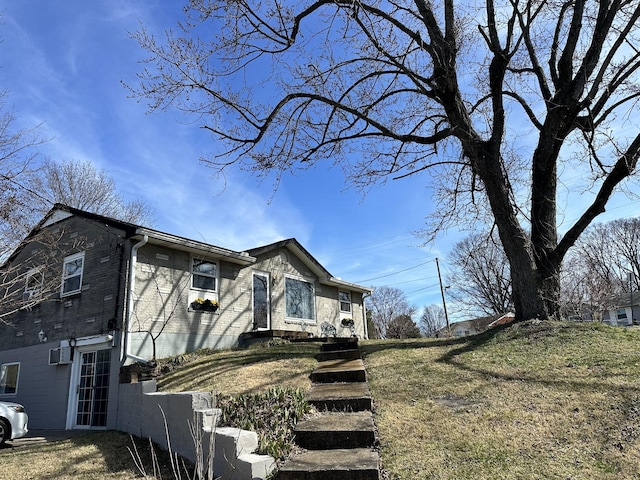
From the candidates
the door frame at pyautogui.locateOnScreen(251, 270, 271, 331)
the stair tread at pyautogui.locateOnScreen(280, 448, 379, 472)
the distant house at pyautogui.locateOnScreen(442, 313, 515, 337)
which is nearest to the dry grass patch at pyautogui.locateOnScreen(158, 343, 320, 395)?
the stair tread at pyautogui.locateOnScreen(280, 448, 379, 472)

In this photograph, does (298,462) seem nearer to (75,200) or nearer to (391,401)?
(391,401)

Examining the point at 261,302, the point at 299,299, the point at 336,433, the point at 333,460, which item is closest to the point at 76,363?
the point at 261,302

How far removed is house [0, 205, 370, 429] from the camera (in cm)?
1009

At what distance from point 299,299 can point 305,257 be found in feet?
5.31

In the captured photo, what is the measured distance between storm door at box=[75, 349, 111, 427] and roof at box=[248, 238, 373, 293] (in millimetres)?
5268

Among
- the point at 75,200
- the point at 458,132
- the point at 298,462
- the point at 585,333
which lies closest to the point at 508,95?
the point at 458,132

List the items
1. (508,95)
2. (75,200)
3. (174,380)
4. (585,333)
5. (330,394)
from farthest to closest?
1. (75,200)
2. (508,95)
3. (174,380)
4. (585,333)
5. (330,394)

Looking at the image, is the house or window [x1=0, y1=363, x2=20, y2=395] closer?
the house

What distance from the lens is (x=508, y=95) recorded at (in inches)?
396

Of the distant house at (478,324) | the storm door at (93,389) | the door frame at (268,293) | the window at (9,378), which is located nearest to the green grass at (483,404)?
the storm door at (93,389)

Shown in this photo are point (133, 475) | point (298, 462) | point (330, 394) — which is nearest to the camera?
point (298, 462)

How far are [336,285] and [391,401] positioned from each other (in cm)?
1239

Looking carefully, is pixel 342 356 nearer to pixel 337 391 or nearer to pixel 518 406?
pixel 337 391

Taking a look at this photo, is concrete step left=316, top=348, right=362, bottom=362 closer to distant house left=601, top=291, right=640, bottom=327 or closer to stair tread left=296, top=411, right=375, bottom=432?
stair tread left=296, top=411, right=375, bottom=432
